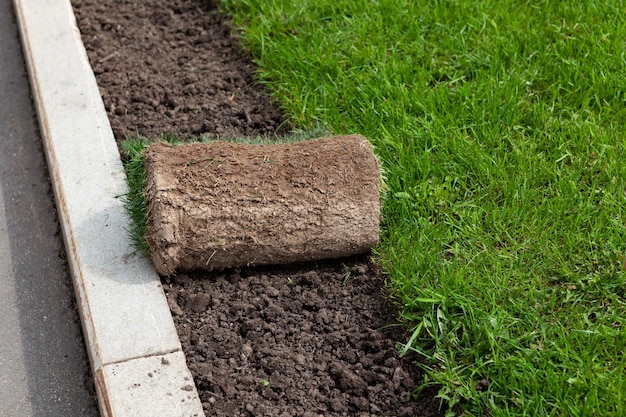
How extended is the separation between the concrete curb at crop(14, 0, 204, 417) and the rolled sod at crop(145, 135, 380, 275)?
8.5 inches

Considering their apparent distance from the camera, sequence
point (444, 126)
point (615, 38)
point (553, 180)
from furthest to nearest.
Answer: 1. point (615, 38)
2. point (444, 126)
3. point (553, 180)

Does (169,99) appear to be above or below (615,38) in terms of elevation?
below

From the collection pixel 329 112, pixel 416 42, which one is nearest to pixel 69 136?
pixel 329 112

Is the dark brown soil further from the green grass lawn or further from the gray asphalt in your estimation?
the gray asphalt

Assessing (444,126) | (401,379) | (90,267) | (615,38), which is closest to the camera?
(401,379)

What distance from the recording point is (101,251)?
3.49m

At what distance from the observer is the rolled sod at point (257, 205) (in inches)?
130

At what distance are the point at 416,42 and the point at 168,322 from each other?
2253 millimetres

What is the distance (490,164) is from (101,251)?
179 centimetres

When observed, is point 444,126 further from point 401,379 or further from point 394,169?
point 401,379

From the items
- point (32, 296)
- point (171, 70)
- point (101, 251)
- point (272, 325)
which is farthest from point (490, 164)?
point (32, 296)

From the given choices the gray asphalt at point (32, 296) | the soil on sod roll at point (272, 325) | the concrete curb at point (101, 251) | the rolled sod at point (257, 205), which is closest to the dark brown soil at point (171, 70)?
the soil on sod roll at point (272, 325)

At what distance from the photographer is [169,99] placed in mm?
4430

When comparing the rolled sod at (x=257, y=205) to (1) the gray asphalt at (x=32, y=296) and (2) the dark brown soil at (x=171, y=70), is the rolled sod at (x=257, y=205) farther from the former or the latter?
(2) the dark brown soil at (x=171, y=70)
